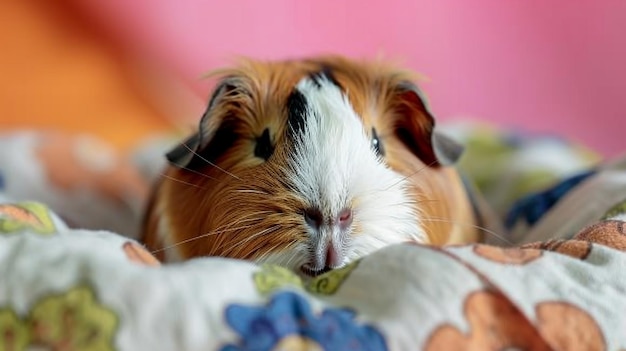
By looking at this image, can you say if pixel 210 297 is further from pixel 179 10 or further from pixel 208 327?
pixel 179 10

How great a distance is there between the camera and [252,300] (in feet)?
2.56

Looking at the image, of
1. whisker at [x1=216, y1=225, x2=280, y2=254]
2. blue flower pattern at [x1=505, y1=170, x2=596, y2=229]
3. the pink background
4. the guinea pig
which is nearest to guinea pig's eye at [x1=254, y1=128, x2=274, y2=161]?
the guinea pig

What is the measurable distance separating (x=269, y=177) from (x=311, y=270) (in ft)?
0.44

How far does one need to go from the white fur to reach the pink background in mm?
1290

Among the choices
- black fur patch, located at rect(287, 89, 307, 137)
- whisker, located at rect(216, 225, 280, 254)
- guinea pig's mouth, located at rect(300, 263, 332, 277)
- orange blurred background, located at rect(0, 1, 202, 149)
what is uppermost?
black fur patch, located at rect(287, 89, 307, 137)

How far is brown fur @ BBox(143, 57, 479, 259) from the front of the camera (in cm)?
101

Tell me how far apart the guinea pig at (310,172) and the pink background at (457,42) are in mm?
1132

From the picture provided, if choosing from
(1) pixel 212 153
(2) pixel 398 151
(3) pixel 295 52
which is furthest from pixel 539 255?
(3) pixel 295 52

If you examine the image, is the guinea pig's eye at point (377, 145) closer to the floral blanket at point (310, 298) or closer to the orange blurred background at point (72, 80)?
the floral blanket at point (310, 298)

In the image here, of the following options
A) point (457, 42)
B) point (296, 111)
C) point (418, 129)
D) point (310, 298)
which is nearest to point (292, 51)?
point (457, 42)

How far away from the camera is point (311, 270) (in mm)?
969

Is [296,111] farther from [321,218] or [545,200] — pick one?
[545,200]

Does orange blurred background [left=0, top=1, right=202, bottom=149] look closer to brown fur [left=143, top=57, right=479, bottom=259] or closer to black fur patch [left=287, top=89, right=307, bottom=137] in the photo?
brown fur [left=143, top=57, right=479, bottom=259]

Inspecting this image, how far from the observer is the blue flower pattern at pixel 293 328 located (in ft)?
2.46
